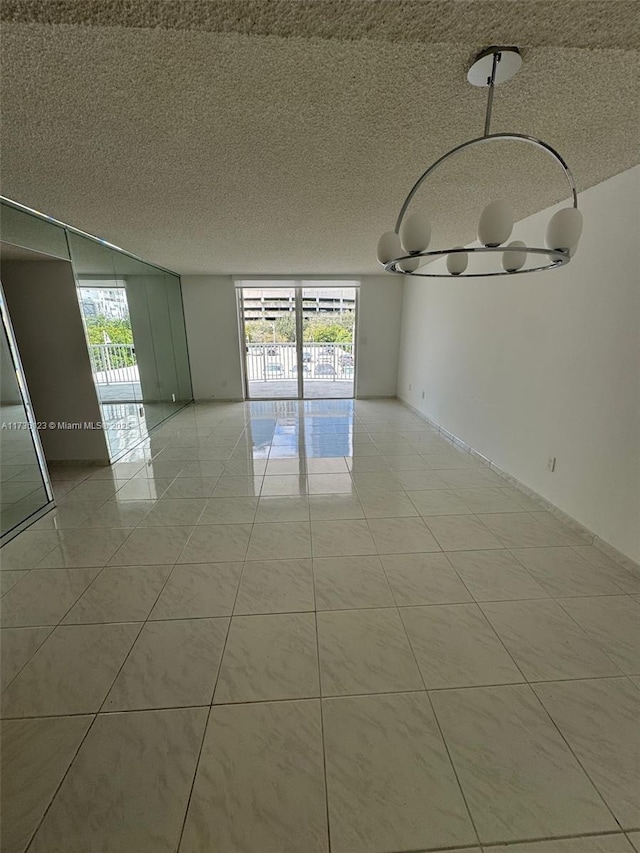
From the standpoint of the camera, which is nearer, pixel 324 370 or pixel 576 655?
pixel 576 655

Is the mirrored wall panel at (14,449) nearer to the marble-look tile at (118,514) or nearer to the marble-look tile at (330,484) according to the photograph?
the marble-look tile at (118,514)

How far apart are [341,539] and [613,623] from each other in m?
1.47

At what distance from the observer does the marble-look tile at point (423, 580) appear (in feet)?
5.95

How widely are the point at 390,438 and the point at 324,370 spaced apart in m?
3.76

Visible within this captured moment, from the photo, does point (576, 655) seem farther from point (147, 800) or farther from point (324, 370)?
point (324, 370)

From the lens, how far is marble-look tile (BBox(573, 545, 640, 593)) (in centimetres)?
188

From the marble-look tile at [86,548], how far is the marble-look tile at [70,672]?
553mm

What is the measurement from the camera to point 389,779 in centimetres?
108

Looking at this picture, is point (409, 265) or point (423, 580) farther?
point (423, 580)

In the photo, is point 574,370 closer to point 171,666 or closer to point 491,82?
point 491,82

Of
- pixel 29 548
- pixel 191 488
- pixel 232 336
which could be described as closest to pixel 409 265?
pixel 191 488

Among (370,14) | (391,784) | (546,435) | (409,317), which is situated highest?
(370,14)

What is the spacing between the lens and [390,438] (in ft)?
14.5

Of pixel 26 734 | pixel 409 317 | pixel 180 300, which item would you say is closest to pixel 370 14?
pixel 26 734
